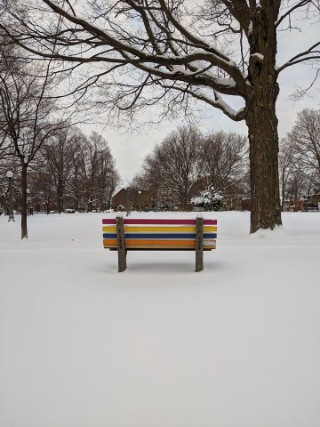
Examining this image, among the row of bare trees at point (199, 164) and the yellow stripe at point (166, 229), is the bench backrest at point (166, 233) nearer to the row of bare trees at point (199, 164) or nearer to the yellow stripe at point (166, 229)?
the yellow stripe at point (166, 229)

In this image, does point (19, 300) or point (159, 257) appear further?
point (159, 257)

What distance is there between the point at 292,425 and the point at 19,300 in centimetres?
317

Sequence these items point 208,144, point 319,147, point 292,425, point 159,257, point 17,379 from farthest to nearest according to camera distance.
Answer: point 208,144, point 319,147, point 159,257, point 17,379, point 292,425

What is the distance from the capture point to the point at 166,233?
5.31 metres

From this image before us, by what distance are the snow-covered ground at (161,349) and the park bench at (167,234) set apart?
406mm

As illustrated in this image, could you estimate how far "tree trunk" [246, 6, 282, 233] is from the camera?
9828mm

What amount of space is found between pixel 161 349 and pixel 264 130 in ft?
27.5

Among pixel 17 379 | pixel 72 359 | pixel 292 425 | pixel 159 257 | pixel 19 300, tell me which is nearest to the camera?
pixel 292 425

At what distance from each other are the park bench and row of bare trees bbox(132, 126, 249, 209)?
49471 mm

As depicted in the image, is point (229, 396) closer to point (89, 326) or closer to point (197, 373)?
point (197, 373)

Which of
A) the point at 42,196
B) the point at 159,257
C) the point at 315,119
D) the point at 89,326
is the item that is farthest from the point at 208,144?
the point at 89,326

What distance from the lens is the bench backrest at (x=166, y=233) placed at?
530cm

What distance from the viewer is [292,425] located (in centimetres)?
200

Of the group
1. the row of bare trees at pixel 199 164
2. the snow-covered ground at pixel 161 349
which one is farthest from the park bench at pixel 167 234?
the row of bare trees at pixel 199 164
